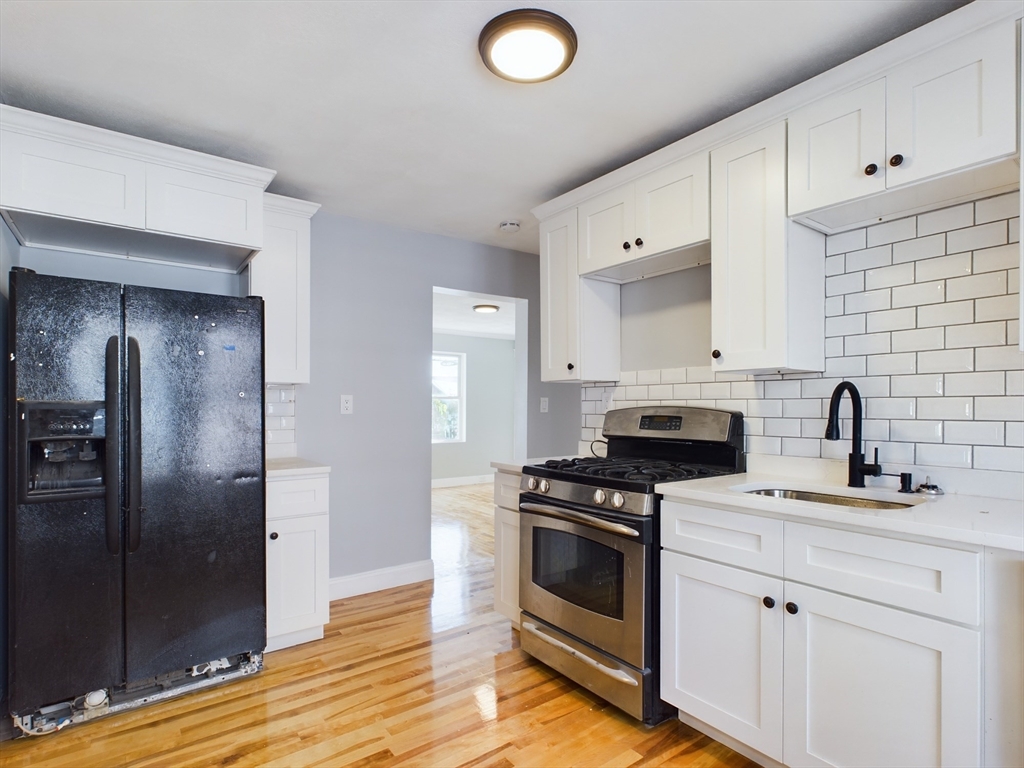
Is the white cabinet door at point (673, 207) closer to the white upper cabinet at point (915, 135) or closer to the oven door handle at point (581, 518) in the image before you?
the white upper cabinet at point (915, 135)

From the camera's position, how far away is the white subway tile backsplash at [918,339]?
1.86 metres

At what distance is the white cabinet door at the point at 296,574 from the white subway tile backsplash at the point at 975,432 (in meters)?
2.57

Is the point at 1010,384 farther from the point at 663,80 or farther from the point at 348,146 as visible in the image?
the point at 348,146

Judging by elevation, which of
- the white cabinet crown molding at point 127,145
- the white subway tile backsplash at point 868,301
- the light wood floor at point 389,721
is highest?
the white cabinet crown molding at point 127,145

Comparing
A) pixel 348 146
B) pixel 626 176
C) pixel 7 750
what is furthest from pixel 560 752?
pixel 348 146

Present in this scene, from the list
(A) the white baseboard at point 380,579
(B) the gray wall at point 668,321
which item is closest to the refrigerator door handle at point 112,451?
(A) the white baseboard at point 380,579

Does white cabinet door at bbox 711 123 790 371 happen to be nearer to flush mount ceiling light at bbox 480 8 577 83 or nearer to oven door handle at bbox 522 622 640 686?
flush mount ceiling light at bbox 480 8 577 83

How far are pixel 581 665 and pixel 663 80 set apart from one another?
2.21 metres

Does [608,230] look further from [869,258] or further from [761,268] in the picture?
[869,258]

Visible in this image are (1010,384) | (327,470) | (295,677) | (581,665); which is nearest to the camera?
(1010,384)

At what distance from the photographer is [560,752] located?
6.27 ft

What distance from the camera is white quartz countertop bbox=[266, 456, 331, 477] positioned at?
105 inches

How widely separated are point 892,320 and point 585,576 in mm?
1447

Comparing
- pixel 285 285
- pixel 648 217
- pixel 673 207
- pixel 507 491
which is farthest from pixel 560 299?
pixel 285 285
